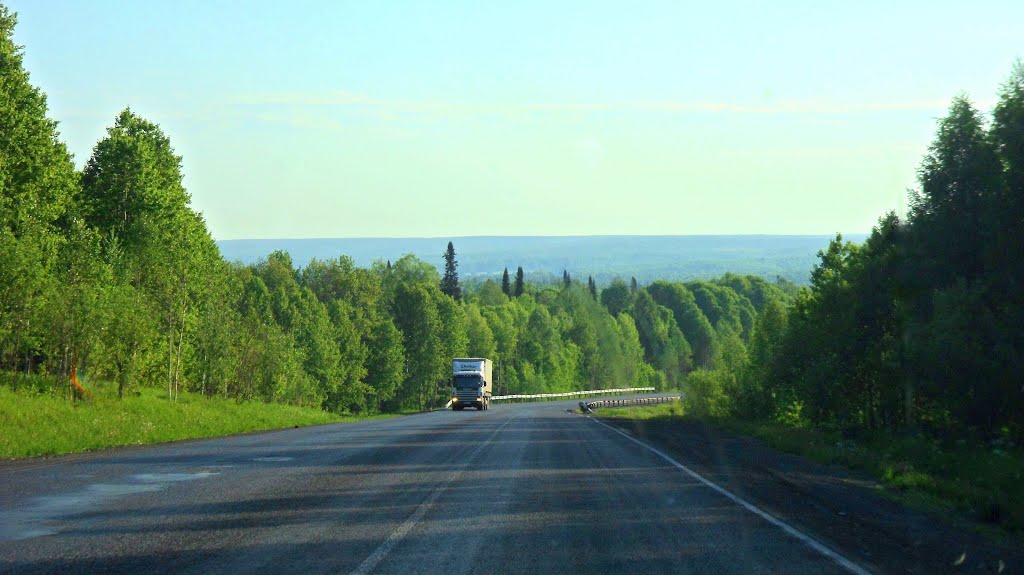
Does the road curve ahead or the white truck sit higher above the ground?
the road curve ahead

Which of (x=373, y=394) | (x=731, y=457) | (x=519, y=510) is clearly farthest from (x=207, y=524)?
(x=373, y=394)

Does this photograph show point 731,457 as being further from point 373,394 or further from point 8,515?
point 373,394

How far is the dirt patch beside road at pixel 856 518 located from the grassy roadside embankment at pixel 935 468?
1.85ft

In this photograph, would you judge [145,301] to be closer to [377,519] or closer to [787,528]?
[377,519]

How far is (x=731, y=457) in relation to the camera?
894 inches

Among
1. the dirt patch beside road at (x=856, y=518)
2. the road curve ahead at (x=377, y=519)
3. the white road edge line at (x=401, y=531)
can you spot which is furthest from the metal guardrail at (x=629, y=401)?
the white road edge line at (x=401, y=531)

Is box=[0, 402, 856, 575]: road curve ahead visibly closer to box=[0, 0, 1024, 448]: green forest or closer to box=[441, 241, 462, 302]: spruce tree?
box=[0, 0, 1024, 448]: green forest

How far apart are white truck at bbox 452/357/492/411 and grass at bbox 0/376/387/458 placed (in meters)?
32.0

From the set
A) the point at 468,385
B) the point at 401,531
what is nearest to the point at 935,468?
the point at 401,531

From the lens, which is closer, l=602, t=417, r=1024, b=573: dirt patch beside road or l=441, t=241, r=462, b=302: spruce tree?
l=602, t=417, r=1024, b=573: dirt patch beside road

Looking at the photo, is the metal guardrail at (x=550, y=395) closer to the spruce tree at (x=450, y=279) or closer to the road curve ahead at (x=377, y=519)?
the spruce tree at (x=450, y=279)

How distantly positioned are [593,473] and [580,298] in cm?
16879

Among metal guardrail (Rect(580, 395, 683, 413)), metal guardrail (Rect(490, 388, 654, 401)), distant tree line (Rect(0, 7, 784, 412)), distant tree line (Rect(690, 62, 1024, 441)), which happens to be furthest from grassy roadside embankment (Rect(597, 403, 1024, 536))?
metal guardrail (Rect(490, 388, 654, 401))

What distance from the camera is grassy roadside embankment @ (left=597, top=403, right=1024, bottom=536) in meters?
14.2
